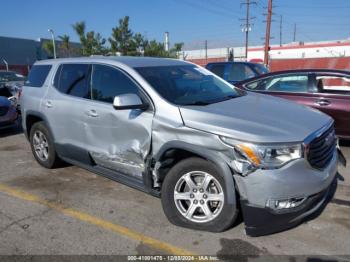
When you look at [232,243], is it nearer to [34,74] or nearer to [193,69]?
[193,69]

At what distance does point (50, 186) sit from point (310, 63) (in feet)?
117

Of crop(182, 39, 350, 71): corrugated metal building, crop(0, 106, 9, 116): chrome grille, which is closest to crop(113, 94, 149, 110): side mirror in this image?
crop(0, 106, 9, 116): chrome grille

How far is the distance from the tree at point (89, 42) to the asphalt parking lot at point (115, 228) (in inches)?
1567

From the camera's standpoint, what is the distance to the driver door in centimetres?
363

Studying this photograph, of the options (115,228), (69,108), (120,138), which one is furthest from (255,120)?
(69,108)

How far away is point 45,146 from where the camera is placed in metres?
5.23

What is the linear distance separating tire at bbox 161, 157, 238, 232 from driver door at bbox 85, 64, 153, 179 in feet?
1.53

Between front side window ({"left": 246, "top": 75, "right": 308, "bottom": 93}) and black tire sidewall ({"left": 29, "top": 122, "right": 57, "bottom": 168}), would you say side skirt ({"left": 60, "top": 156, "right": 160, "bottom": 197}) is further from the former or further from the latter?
front side window ({"left": 246, "top": 75, "right": 308, "bottom": 93})

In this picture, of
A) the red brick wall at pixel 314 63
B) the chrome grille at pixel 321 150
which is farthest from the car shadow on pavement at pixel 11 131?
the red brick wall at pixel 314 63


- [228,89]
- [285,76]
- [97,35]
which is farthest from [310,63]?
[228,89]

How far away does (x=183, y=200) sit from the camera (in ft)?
11.2

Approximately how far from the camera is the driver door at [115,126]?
363cm

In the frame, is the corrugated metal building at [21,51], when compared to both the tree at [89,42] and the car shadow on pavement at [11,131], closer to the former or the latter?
the tree at [89,42]

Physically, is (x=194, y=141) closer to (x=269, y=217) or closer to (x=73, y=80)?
(x=269, y=217)
